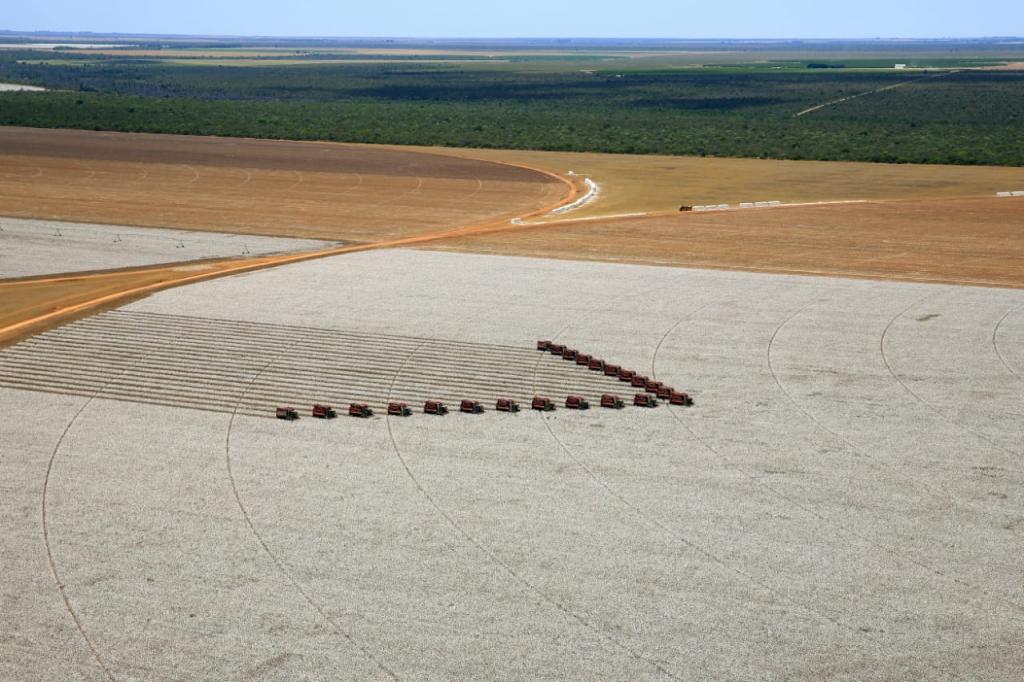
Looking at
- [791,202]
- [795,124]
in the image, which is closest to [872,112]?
[795,124]

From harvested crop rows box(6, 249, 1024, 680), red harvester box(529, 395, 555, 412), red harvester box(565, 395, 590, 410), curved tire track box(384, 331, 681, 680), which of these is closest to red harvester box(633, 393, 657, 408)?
harvested crop rows box(6, 249, 1024, 680)

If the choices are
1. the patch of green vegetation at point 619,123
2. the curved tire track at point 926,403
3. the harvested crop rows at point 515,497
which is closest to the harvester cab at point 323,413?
the harvested crop rows at point 515,497

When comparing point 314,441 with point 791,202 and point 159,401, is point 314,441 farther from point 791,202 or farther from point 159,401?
point 791,202

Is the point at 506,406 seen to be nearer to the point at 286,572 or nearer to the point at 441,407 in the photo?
the point at 441,407

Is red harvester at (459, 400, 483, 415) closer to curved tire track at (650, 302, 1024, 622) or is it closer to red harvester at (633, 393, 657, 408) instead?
red harvester at (633, 393, 657, 408)

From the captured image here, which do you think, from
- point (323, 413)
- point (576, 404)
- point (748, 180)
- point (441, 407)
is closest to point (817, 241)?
point (748, 180)

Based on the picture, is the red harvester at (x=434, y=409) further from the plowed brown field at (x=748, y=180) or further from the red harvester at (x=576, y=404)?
the plowed brown field at (x=748, y=180)

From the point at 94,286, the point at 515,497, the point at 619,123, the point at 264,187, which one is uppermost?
the point at 619,123
